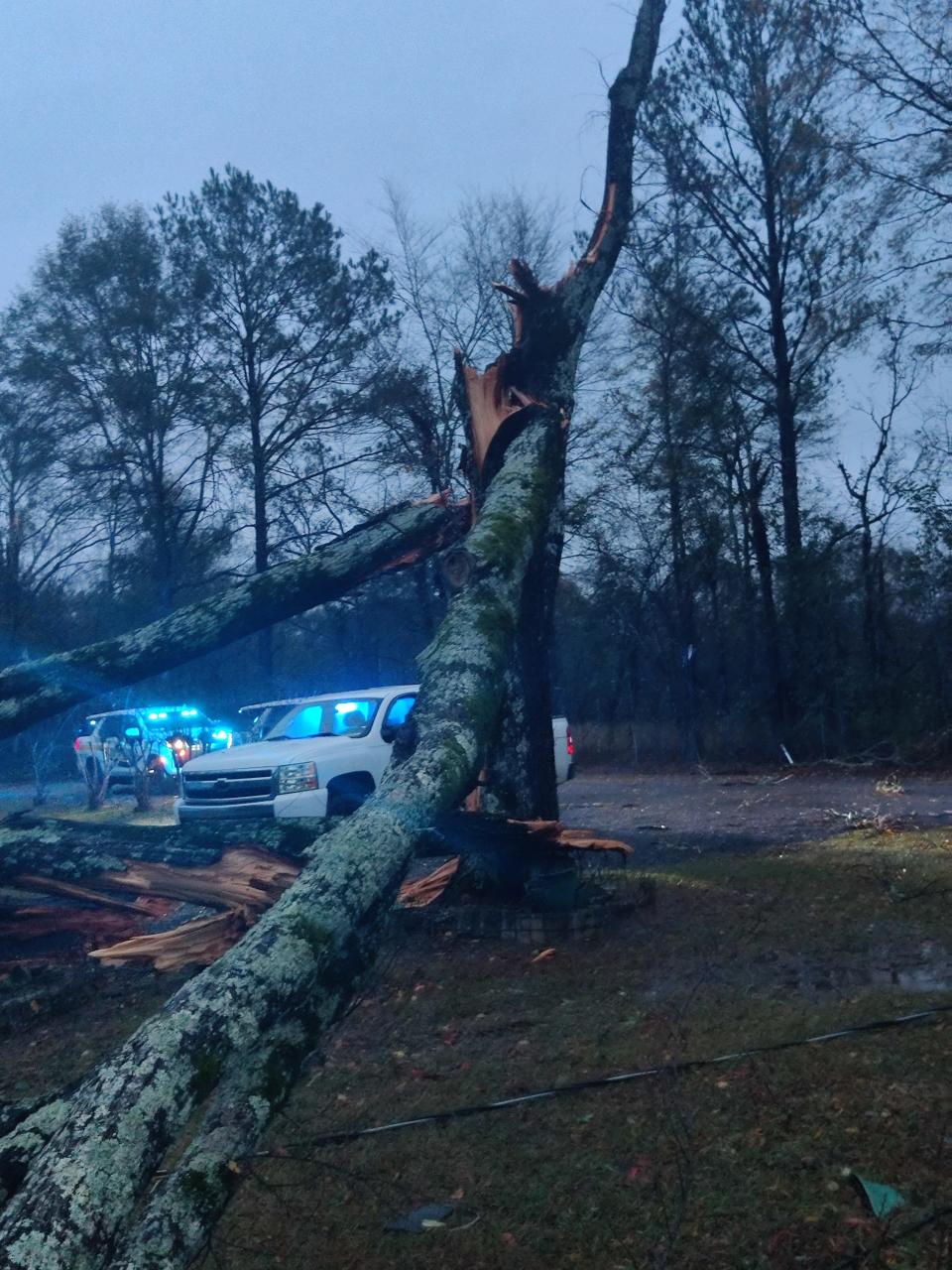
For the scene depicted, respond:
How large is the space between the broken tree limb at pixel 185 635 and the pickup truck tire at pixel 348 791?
22.9 ft

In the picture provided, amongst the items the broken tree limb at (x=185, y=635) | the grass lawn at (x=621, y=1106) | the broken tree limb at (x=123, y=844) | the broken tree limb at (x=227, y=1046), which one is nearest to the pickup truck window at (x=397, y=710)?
the grass lawn at (x=621, y=1106)

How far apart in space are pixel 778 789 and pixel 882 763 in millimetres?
3367

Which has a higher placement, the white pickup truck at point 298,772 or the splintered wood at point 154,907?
the white pickup truck at point 298,772

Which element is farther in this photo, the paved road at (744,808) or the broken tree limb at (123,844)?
the paved road at (744,808)

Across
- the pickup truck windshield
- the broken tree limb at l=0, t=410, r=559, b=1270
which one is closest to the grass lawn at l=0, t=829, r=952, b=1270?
the broken tree limb at l=0, t=410, r=559, b=1270

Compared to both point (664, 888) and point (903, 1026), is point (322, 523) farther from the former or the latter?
point (903, 1026)

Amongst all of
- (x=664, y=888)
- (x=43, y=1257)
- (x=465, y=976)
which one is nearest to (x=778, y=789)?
(x=664, y=888)

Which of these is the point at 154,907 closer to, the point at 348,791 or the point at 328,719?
the point at 348,791

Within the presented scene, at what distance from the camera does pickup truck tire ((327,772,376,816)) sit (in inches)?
494

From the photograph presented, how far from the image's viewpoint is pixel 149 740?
2127cm

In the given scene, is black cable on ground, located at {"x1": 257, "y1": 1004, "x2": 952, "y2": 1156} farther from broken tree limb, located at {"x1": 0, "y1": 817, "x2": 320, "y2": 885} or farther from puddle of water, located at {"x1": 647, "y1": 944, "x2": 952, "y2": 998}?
broken tree limb, located at {"x1": 0, "y1": 817, "x2": 320, "y2": 885}

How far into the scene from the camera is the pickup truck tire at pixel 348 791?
12.5m

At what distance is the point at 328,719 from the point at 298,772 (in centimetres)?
165

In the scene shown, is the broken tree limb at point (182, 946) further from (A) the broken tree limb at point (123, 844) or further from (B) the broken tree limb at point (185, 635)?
(B) the broken tree limb at point (185, 635)
